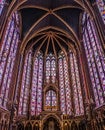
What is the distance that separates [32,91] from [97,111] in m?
9.55

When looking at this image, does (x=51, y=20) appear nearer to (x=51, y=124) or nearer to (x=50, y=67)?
(x=50, y=67)

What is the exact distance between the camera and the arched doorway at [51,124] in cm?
1650

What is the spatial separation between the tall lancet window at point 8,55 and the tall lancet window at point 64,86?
7.38m

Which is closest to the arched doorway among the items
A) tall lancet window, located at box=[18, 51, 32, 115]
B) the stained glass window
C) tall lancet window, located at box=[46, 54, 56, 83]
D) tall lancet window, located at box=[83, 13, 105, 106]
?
the stained glass window

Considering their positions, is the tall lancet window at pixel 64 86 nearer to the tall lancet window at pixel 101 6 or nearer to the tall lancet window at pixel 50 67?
the tall lancet window at pixel 50 67

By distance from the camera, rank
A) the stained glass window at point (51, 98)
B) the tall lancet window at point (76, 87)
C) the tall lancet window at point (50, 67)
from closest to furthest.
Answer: the tall lancet window at point (76, 87) → the stained glass window at point (51, 98) → the tall lancet window at point (50, 67)

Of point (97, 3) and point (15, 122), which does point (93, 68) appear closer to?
point (97, 3)

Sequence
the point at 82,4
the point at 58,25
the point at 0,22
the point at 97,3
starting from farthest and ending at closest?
1. the point at 58,25
2. the point at 82,4
3. the point at 97,3
4. the point at 0,22

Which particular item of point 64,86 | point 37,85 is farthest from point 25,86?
point 64,86

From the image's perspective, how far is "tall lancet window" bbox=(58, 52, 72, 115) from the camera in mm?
20406

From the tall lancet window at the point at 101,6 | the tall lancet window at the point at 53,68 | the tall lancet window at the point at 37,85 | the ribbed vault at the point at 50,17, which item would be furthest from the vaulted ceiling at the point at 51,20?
the tall lancet window at the point at 53,68

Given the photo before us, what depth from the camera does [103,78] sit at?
15.7m

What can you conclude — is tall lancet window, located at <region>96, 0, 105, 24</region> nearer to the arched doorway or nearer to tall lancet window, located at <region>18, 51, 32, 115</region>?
the arched doorway

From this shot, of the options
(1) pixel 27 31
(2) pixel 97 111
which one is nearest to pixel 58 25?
(1) pixel 27 31
